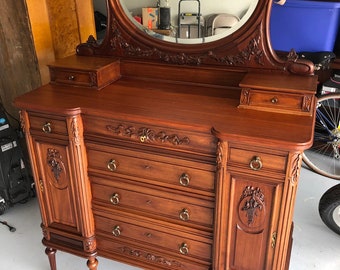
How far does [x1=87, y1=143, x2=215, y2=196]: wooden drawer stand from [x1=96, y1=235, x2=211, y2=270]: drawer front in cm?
35

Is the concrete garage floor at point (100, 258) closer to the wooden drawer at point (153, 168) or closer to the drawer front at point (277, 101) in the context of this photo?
the wooden drawer at point (153, 168)

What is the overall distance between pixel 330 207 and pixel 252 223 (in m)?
Answer: 0.85

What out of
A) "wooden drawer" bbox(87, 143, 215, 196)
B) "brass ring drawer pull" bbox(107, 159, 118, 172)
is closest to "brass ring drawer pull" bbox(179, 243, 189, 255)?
"wooden drawer" bbox(87, 143, 215, 196)

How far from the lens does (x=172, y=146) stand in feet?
4.51

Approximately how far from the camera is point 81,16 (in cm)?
212

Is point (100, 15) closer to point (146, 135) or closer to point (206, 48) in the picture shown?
point (206, 48)

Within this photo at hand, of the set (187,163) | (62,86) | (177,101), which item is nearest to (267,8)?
(177,101)

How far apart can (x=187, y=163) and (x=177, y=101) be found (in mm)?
261

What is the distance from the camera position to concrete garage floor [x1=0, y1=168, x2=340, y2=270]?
1927mm

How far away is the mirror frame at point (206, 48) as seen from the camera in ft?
4.86

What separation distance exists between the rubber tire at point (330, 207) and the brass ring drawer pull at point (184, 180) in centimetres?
98

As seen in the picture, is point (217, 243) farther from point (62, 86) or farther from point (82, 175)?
point (62, 86)

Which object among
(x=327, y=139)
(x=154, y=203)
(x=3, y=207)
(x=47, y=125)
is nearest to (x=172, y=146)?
(x=154, y=203)

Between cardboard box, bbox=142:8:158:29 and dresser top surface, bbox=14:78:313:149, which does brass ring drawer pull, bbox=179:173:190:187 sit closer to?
dresser top surface, bbox=14:78:313:149
